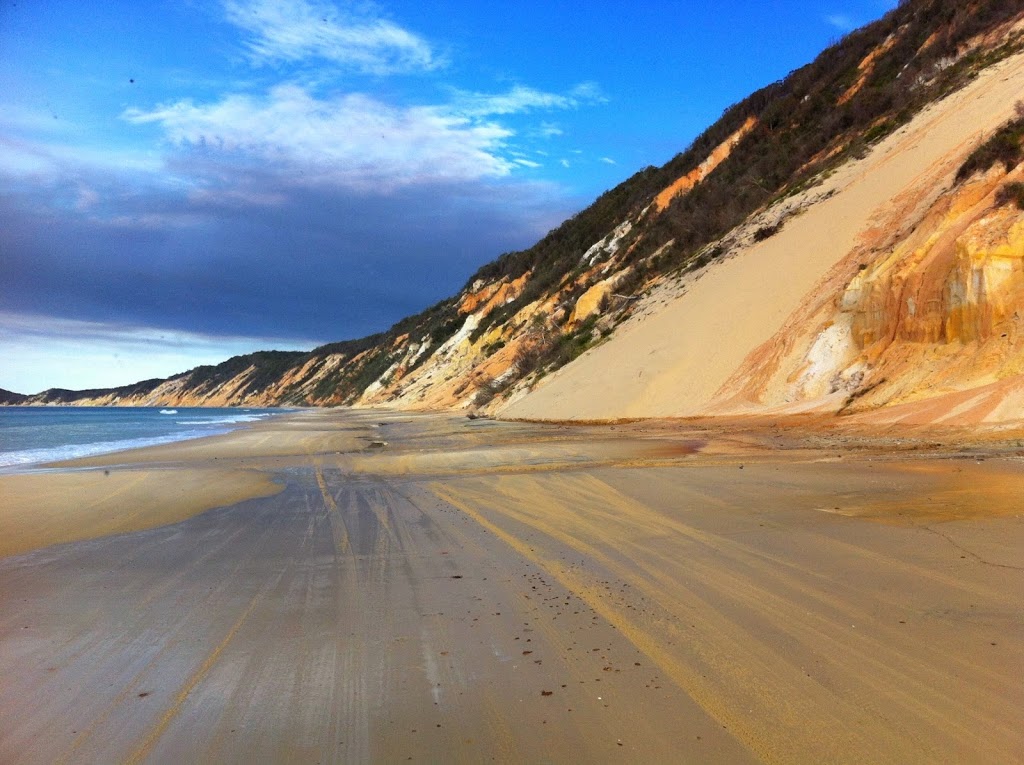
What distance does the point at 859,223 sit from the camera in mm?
22234

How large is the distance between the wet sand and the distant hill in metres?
7.59

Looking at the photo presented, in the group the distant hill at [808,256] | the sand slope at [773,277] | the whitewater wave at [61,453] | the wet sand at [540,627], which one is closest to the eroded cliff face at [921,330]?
the distant hill at [808,256]

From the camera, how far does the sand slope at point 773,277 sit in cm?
2114

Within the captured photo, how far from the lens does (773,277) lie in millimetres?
23547

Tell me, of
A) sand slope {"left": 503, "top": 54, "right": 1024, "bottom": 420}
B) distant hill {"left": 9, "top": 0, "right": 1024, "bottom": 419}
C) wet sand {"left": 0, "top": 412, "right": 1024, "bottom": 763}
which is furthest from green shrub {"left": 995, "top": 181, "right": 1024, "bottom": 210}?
wet sand {"left": 0, "top": 412, "right": 1024, "bottom": 763}

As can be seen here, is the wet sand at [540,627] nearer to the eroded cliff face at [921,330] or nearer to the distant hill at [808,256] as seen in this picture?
the eroded cliff face at [921,330]

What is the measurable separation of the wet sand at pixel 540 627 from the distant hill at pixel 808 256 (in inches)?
299

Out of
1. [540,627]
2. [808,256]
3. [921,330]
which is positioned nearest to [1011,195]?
[921,330]

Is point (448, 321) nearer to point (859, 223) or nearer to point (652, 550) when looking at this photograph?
point (859, 223)

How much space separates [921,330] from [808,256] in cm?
796

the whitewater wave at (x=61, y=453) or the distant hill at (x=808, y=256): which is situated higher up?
the distant hill at (x=808, y=256)

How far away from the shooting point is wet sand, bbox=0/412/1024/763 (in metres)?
3.11

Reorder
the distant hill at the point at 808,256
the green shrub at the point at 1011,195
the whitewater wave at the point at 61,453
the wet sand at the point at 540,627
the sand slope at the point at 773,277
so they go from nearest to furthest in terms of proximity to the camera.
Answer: the wet sand at the point at 540,627 < the green shrub at the point at 1011,195 < the distant hill at the point at 808,256 < the whitewater wave at the point at 61,453 < the sand slope at the point at 773,277

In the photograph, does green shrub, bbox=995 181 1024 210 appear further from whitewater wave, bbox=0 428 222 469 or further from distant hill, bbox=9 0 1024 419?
whitewater wave, bbox=0 428 222 469
